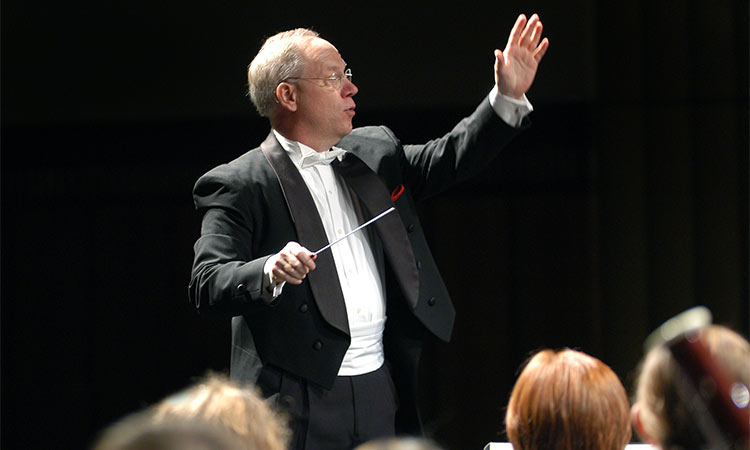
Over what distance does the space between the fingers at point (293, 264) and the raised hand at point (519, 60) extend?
2.15 ft

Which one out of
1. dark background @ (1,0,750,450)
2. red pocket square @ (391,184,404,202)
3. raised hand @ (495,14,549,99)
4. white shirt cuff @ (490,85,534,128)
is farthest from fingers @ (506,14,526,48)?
dark background @ (1,0,750,450)

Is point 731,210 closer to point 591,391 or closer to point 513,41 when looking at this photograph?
point 513,41

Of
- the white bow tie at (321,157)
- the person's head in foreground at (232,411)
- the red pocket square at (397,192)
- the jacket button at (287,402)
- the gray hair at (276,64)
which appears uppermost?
the gray hair at (276,64)

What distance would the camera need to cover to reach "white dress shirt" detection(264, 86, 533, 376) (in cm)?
225

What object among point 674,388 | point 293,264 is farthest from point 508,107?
point 674,388

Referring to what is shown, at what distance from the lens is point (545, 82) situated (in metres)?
4.13

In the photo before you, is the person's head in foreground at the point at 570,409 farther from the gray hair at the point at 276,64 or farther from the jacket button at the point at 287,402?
the gray hair at the point at 276,64

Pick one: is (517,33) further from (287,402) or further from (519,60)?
(287,402)

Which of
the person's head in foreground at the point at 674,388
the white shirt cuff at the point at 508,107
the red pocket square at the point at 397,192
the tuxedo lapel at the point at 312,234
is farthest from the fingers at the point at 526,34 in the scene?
the person's head in foreground at the point at 674,388

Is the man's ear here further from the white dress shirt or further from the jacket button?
the jacket button

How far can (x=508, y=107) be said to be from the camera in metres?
2.28

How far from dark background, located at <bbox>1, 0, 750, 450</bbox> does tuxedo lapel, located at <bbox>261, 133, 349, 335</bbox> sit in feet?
6.21

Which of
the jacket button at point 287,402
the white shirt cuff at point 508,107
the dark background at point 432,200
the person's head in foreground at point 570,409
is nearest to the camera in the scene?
the person's head in foreground at point 570,409

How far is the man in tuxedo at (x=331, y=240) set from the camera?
2.18 metres
